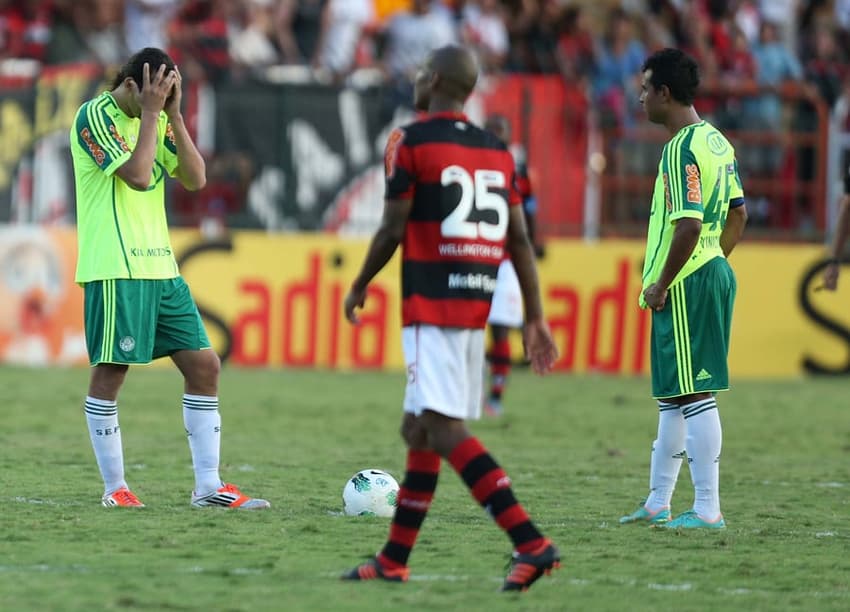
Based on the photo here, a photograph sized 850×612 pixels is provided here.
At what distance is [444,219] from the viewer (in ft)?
19.8

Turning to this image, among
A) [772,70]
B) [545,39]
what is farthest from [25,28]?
[772,70]

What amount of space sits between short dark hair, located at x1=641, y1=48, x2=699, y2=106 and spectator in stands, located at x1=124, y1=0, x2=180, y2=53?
40.6 ft

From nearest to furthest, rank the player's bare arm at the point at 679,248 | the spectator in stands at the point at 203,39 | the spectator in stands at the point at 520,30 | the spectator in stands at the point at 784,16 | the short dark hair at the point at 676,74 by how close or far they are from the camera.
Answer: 1. the player's bare arm at the point at 679,248
2. the short dark hair at the point at 676,74
3. the spectator in stands at the point at 203,39
4. the spectator in stands at the point at 520,30
5. the spectator in stands at the point at 784,16

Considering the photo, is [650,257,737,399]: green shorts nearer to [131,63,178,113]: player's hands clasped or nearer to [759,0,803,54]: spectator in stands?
[131,63,178,113]: player's hands clasped

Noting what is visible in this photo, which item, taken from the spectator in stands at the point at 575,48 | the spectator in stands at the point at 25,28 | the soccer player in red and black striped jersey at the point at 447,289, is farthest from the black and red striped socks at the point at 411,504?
the spectator in stands at the point at 25,28

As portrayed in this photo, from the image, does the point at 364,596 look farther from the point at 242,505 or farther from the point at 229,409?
the point at 229,409

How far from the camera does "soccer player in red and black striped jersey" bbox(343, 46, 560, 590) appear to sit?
5.95 metres

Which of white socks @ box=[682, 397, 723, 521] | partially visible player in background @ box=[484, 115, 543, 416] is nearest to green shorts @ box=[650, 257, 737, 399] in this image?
white socks @ box=[682, 397, 723, 521]

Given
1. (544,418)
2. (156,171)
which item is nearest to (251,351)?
(544,418)

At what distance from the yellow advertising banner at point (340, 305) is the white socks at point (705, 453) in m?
10.0

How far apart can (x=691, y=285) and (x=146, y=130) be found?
2703 mm

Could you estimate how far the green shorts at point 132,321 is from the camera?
784cm

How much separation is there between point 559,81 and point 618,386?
437 cm

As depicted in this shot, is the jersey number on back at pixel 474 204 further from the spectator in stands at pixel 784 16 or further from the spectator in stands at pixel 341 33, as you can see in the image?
the spectator in stands at pixel 784 16
